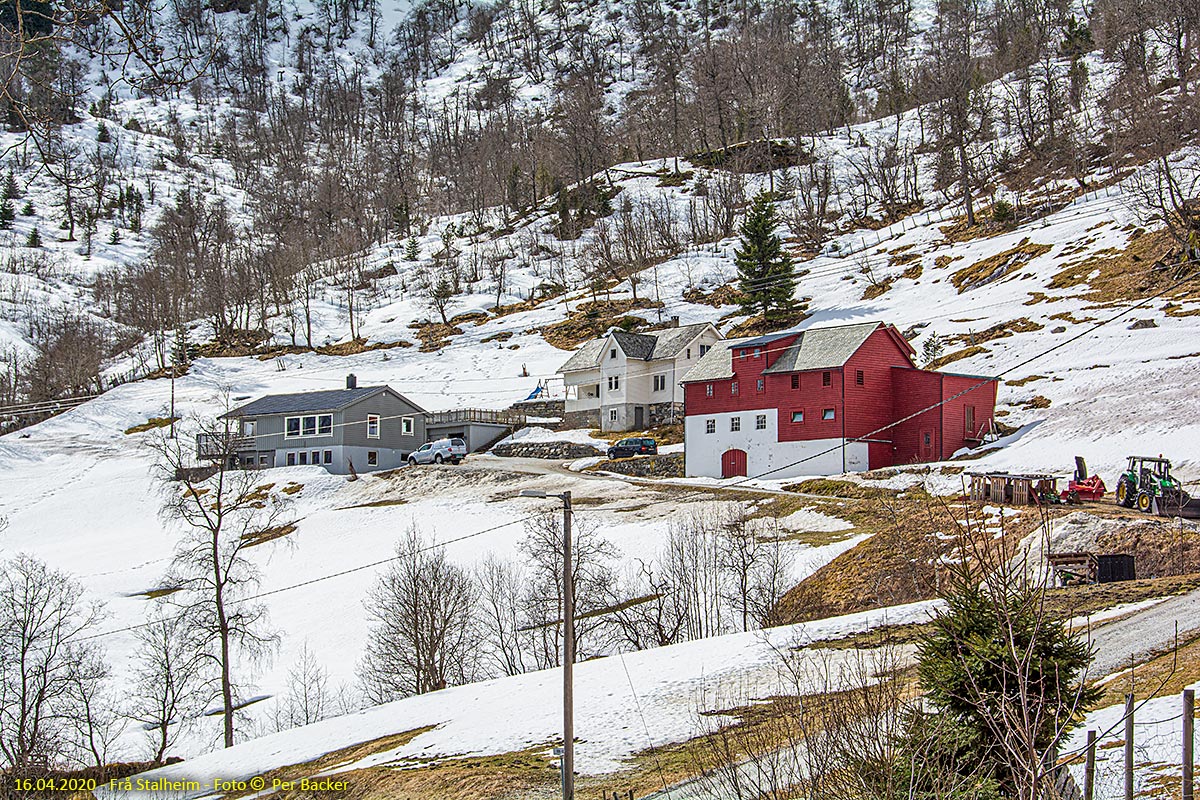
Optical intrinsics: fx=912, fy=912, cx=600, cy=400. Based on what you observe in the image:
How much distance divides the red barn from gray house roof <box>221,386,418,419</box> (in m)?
29.1

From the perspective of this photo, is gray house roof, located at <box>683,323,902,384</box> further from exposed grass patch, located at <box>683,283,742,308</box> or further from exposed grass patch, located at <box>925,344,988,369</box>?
exposed grass patch, located at <box>683,283,742,308</box>

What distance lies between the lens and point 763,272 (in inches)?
3430

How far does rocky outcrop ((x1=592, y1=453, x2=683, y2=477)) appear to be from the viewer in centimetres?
5938

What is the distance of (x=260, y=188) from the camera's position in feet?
639

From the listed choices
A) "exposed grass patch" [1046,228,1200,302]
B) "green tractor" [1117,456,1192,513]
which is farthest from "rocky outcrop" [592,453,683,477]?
"exposed grass patch" [1046,228,1200,302]

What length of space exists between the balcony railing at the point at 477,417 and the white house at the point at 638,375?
4676 mm

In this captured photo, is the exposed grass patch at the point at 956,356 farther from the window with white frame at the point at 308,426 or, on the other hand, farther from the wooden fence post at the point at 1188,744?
the wooden fence post at the point at 1188,744

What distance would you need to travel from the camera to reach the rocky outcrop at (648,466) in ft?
195

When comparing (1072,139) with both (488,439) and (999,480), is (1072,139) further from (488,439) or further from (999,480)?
(999,480)

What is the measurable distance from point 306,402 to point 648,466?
3147 centimetres

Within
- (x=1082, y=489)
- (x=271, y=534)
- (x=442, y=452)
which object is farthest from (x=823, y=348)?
(x=271, y=534)

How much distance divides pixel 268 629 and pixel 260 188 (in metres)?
174

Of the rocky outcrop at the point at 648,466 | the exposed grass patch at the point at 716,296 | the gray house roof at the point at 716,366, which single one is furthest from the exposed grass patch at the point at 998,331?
the exposed grass patch at the point at 716,296

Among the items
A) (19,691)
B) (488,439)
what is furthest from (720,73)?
(19,691)
